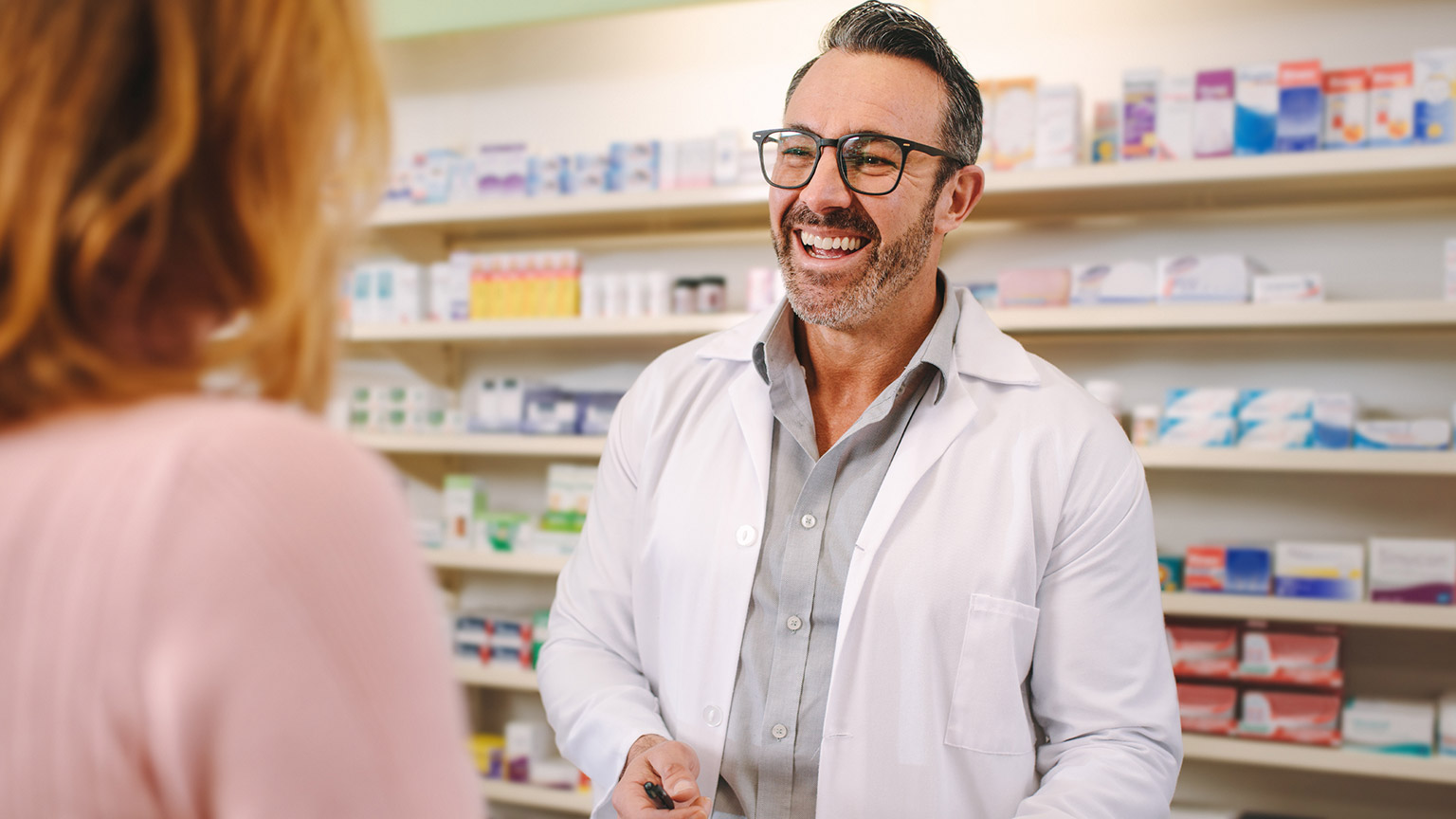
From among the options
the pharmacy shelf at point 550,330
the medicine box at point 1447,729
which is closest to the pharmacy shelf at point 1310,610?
the medicine box at point 1447,729

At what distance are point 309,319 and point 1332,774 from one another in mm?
2861

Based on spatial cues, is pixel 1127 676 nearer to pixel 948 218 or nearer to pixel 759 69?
pixel 948 218

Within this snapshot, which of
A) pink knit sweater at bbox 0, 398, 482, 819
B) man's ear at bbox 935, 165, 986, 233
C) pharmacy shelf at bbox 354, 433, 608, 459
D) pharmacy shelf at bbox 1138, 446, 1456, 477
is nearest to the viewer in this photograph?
pink knit sweater at bbox 0, 398, 482, 819

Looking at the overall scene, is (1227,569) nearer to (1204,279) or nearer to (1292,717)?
(1292,717)

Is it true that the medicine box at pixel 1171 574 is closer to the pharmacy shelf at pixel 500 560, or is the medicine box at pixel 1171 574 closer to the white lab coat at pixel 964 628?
the white lab coat at pixel 964 628

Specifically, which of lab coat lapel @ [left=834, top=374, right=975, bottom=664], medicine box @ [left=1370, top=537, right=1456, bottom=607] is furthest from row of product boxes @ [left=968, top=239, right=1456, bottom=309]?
lab coat lapel @ [left=834, top=374, right=975, bottom=664]

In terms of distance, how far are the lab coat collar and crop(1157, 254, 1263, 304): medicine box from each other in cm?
97

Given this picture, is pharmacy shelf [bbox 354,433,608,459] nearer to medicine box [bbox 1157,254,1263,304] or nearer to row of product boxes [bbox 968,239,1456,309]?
row of product boxes [bbox 968,239,1456,309]

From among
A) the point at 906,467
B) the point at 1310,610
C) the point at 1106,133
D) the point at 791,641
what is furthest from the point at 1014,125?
the point at 791,641

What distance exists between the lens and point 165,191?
48 cm

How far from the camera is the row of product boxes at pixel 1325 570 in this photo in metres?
2.36

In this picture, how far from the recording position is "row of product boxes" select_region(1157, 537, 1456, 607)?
2.36 m

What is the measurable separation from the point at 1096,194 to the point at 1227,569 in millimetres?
959

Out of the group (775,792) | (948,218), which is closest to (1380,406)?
(948,218)
